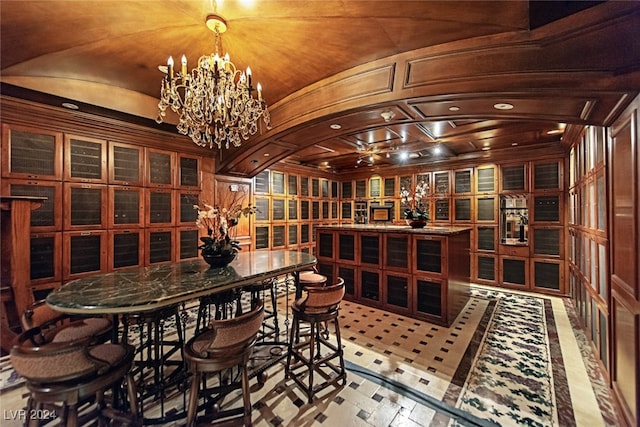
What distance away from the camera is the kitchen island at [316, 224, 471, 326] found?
3.55m

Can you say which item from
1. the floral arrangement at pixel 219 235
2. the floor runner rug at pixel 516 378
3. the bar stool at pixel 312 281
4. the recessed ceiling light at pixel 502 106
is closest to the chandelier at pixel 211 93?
the floral arrangement at pixel 219 235

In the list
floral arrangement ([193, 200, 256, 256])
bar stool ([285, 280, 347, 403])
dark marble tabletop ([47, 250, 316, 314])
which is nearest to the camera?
dark marble tabletop ([47, 250, 316, 314])

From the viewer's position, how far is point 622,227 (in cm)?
196

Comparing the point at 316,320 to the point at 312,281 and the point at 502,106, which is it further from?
the point at 502,106

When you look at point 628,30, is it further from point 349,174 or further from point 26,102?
point 349,174

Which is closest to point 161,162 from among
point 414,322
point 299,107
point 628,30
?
point 299,107

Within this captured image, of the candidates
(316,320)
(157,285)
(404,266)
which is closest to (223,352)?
(157,285)

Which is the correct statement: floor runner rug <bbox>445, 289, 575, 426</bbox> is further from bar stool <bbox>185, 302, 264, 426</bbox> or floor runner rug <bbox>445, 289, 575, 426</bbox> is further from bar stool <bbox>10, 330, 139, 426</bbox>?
bar stool <bbox>10, 330, 139, 426</bbox>

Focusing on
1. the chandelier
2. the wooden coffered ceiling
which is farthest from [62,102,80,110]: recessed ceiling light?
the chandelier

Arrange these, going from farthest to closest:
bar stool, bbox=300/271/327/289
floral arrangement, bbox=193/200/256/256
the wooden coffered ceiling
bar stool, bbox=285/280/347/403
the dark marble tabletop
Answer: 1. bar stool, bbox=300/271/327/289
2. floral arrangement, bbox=193/200/256/256
3. bar stool, bbox=285/280/347/403
4. the wooden coffered ceiling
5. the dark marble tabletop

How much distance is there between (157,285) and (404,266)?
3.20 m

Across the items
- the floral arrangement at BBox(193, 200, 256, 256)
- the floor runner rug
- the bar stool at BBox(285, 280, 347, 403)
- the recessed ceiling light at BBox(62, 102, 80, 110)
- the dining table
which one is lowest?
the floor runner rug

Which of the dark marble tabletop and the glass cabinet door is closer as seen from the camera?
the dark marble tabletop

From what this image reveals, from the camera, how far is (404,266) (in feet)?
12.7
